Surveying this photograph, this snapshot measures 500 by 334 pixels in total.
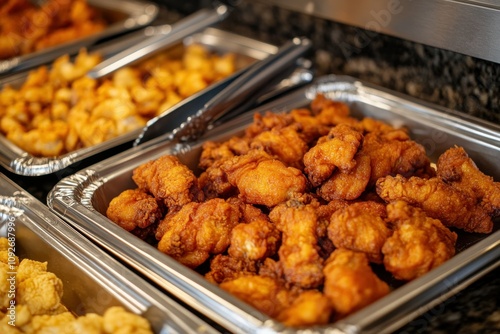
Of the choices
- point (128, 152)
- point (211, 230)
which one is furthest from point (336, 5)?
point (211, 230)

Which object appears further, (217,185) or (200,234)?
(217,185)

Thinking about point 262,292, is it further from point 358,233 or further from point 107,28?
point 107,28

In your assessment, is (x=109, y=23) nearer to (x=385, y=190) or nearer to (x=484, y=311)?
(x=385, y=190)

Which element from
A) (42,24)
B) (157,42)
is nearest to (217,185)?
(157,42)

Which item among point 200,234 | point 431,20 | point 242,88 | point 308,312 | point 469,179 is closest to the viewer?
point 308,312

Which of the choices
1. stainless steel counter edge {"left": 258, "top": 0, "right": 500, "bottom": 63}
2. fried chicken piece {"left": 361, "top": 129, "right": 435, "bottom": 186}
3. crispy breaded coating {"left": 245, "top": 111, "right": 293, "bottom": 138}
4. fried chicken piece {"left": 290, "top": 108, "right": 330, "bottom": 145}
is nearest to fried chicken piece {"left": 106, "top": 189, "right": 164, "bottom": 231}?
crispy breaded coating {"left": 245, "top": 111, "right": 293, "bottom": 138}

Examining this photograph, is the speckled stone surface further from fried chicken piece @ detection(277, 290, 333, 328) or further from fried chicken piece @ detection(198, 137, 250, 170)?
fried chicken piece @ detection(198, 137, 250, 170)

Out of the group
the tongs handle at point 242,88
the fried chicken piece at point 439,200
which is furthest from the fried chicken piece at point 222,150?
the fried chicken piece at point 439,200
